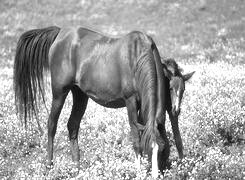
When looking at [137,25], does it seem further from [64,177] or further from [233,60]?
[64,177]

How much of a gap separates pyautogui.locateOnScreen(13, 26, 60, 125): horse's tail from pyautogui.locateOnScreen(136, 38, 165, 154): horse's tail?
2345 mm

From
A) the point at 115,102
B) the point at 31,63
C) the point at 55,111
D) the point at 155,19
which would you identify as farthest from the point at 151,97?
the point at 155,19

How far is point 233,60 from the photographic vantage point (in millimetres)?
17516

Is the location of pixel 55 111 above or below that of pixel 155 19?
above

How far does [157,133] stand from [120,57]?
1.67 meters

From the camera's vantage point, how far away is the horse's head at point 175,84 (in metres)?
7.56

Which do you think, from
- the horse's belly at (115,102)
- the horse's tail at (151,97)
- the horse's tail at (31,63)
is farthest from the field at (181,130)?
the horse's belly at (115,102)

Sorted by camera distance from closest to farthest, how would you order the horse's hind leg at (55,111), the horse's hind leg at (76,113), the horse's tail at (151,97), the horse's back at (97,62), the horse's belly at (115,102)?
the horse's tail at (151,97), the horse's back at (97,62), the horse's belly at (115,102), the horse's hind leg at (55,111), the horse's hind leg at (76,113)

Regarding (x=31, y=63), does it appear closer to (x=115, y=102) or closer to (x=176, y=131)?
(x=115, y=102)

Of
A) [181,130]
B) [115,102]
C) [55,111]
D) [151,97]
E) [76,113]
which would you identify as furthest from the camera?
[181,130]

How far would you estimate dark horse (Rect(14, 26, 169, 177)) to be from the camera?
6.80m

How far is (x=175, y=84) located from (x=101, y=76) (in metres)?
1.15

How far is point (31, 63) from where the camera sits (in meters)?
9.04

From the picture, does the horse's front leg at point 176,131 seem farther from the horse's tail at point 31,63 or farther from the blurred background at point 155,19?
the blurred background at point 155,19
